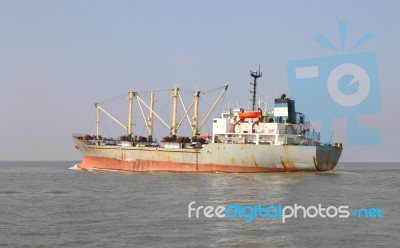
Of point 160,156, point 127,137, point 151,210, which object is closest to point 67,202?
point 151,210

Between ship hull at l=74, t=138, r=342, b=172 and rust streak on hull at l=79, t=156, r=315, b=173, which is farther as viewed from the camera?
rust streak on hull at l=79, t=156, r=315, b=173

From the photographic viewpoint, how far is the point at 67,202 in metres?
33.5

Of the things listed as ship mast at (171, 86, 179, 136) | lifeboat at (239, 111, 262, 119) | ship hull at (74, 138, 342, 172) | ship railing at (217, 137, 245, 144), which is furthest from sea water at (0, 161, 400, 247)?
ship mast at (171, 86, 179, 136)

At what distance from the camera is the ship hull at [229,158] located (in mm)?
54688

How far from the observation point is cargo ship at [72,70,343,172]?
5516 cm

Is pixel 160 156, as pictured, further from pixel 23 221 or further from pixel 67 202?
pixel 23 221

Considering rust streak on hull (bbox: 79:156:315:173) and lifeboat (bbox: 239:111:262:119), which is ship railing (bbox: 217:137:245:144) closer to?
lifeboat (bbox: 239:111:262:119)

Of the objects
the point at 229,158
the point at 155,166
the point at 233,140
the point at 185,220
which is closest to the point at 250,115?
the point at 233,140

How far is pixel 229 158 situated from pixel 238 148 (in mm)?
2016

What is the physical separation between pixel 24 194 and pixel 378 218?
27.4 metres

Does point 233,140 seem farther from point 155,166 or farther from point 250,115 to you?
point 155,166

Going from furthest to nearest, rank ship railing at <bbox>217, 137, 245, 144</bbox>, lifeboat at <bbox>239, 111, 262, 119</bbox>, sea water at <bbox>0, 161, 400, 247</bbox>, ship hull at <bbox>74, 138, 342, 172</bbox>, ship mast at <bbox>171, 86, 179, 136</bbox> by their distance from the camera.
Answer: ship mast at <bbox>171, 86, 179, 136</bbox>, ship railing at <bbox>217, 137, 245, 144</bbox>, lifeboat at <bbox>239, 111, 262, 119</bbox>, ship hull at <bbox>74, 138, 342, 172</bbox>, sea water at <bbox>0, 161, 400, 247</bbox>

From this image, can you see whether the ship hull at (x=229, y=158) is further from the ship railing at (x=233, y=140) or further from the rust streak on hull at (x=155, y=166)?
the ship railing at (x=233, y=140)

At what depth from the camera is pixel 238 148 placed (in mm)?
56344
